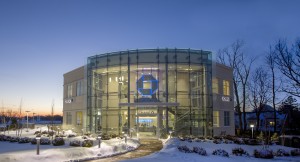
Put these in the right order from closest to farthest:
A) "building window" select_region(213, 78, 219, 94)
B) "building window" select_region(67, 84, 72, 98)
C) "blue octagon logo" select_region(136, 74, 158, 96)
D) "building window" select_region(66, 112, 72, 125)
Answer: "blue octagon logo" select_region(136, 74, 158, 96)
"building window" select_region(213, 78, 219, 94)
"building window" select_region(66, 112, 72, 125)
"building window" select_region(67, 84, 72, 98)

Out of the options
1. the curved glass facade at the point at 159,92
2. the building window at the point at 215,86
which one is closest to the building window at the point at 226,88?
the building window at the point at 215,86

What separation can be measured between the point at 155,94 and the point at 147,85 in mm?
1588

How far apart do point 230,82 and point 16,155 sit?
112ft

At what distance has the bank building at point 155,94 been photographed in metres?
36.9

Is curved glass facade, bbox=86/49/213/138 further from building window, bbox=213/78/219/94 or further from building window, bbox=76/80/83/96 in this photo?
building window, bbox=76/80/83/96

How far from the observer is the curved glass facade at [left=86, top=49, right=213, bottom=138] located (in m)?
36.8

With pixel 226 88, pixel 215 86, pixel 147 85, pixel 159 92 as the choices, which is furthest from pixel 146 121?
pixel 226 88

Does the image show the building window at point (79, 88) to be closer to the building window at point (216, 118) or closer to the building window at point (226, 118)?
the building window at point (216, 118)

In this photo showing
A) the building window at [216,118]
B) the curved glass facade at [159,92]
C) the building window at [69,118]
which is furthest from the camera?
the building window at [69,118]

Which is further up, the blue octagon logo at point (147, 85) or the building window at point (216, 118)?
the blue octagon logo at point (147, 85)

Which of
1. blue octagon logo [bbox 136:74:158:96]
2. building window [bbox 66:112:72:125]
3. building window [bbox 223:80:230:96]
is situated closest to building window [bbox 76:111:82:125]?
building window [bbox 66:112:72:125]

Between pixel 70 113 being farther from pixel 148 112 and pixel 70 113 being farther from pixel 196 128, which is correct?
pixel 196 128

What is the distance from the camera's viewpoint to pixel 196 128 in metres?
37.0

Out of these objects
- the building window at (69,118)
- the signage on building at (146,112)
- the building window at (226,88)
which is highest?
the building window at (226,88)
